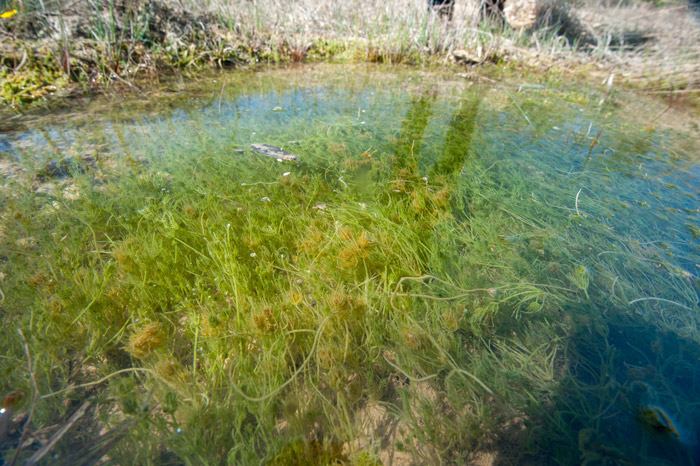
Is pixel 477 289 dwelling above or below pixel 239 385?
above

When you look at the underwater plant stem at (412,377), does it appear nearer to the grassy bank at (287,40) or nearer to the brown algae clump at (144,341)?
the brown algae clump at (144,341)

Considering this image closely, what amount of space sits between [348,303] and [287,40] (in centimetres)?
711

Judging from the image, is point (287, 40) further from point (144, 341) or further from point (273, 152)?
point (144, 341)

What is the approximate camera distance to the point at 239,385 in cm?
132

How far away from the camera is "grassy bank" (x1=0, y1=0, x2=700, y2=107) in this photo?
4.64m

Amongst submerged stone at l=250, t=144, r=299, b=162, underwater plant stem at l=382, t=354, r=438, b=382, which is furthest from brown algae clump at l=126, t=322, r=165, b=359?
submerged stone at l=250, t=144, r=299, b=162

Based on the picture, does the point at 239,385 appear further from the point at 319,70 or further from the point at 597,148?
the point at 319,70

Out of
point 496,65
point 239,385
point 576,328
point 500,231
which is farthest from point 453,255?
point 496,65

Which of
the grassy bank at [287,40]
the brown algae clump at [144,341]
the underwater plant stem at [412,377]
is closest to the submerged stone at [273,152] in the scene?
the brown algae clump at [144,341]

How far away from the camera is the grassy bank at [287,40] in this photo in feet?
15.2

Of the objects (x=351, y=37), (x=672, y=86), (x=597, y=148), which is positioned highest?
(x=351, y=37)

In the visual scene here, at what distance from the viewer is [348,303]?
1606 millimetres

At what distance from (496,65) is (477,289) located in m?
7.79

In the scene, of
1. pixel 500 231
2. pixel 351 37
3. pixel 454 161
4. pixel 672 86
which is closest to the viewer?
pixel 500 231
